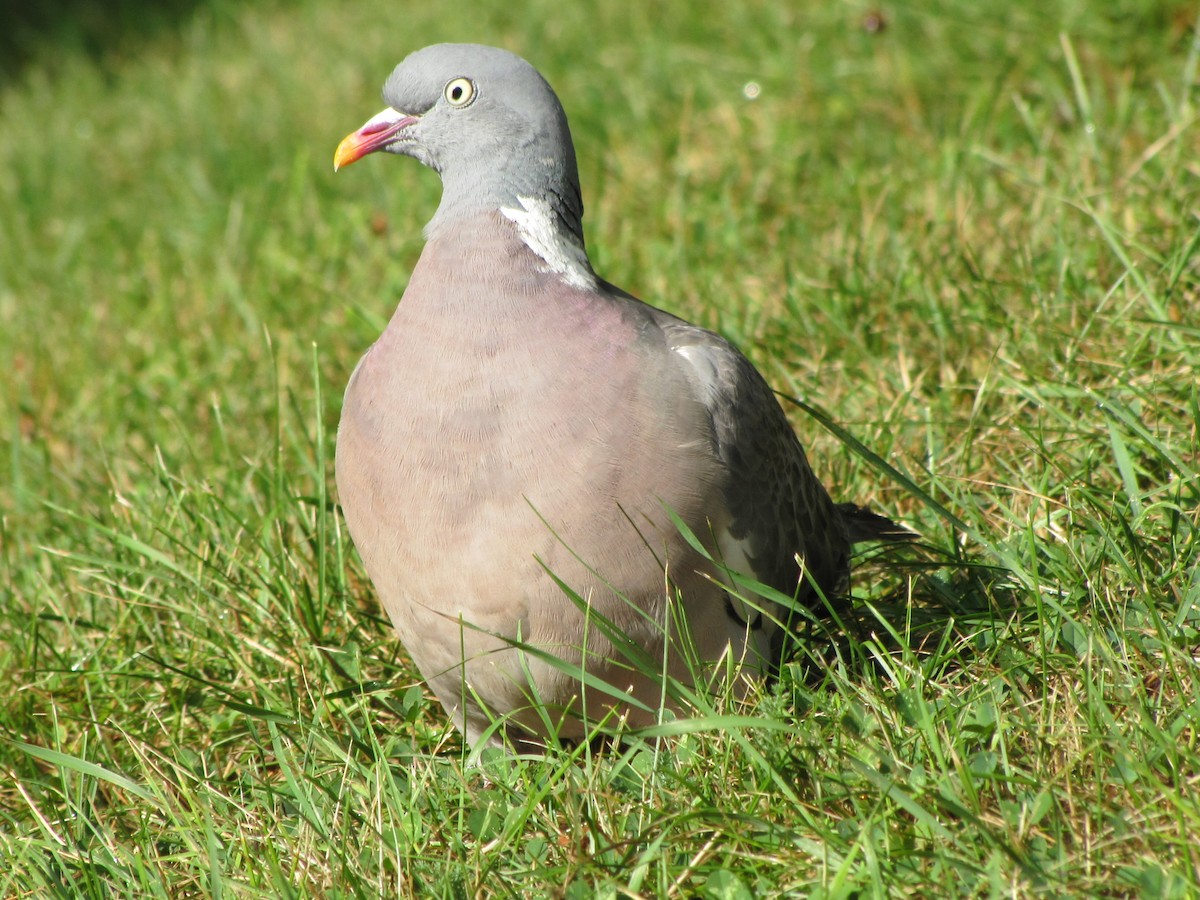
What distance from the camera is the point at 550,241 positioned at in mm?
2893

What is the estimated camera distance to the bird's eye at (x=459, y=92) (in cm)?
309

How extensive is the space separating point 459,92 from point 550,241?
515 millimetres

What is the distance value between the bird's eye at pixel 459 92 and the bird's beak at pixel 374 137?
0.53ft

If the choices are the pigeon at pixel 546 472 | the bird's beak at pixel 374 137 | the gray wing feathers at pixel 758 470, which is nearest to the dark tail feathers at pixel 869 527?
the gray wing feathers at pixel 758 470

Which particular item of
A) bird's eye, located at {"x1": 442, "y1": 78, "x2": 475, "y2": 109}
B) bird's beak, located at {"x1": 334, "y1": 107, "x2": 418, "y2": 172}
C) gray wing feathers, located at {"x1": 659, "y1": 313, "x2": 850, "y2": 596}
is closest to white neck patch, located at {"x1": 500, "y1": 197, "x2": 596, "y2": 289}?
gray wing feathers, located at {"x1": 659, "y1": 313, "x2": 850, "y2": 596}

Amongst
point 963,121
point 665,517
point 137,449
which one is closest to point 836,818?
point 665,517

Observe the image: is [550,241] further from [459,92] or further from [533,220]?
[459,92]

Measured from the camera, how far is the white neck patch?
112 inches

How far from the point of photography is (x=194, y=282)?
5652 mm

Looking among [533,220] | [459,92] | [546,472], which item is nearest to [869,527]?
[546,472]

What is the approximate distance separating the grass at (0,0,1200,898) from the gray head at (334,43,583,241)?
0.76 m

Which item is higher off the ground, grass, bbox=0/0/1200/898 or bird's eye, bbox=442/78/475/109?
bird's eye, bbox=442/78/475/109

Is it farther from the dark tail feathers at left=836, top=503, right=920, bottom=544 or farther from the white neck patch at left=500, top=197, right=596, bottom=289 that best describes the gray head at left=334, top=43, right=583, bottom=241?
the dark tail feathers at left=836, top=503, right=920, bottom=544

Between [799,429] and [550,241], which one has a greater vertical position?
[550,241]
